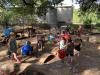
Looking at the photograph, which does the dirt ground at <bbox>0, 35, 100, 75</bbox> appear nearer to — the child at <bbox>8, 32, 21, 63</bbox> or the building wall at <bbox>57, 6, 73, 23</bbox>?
the child at <bbox>8, 32, 21, 63</bbox>

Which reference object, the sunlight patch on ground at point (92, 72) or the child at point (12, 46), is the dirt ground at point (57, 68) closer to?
the sunlight patch on ground at point (92, 72)

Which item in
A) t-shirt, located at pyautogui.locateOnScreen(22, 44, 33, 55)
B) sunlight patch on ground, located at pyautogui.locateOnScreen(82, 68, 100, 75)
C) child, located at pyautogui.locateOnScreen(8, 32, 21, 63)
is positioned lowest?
sunlight patch on ground, located at pyautogui.locateOnScreen(82, 68, 100, 75)

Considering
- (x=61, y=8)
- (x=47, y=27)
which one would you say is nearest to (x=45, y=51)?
(x=47, y=27)

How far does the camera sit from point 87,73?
496 inches

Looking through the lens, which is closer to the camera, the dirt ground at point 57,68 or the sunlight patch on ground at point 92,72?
the sunlight patch on ground at point 92,72

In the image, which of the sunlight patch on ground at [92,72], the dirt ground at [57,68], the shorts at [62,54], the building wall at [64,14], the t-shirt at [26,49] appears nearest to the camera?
the sunlight patch on ground at [92,72]

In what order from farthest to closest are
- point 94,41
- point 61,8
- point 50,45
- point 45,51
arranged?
point 61,8
point 94,41
point 50,45
point 45,51

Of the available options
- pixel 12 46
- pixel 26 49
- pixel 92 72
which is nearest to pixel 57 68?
pixel 92 72

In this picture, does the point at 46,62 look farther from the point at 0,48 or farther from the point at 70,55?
the point at 0,48

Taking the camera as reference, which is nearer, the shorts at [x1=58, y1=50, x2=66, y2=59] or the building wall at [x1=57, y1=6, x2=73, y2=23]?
the shorts at [x1=58, y1=50, x2=66, y2=59]

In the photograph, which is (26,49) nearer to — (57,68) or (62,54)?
(62,54)

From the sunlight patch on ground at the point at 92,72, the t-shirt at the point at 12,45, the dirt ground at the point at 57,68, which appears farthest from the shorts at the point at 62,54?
the t-shirt at the point at 12,45

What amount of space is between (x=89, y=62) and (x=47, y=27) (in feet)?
53.2

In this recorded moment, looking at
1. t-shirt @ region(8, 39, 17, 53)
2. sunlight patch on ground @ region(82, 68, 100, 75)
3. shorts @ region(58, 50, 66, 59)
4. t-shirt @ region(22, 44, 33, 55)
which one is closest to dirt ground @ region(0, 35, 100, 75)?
sunlight patch on ground @ region(82, 68, 100, 75)
